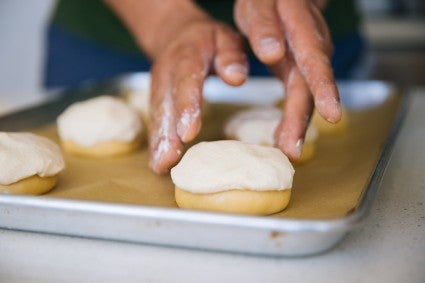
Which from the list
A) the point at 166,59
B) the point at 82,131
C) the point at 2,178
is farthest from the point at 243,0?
the point at 2,178

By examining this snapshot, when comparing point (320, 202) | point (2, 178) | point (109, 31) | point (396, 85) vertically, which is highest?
point (2, 178)

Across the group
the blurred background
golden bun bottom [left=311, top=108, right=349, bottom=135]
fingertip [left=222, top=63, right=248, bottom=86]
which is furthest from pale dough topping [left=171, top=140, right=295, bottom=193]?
the blurred background

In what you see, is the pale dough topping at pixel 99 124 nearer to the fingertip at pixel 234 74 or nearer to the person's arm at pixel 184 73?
the person's arm at pixel 184 73

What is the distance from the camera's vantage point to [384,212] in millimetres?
842

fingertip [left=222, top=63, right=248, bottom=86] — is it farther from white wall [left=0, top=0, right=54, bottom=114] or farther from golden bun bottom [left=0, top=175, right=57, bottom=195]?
white wall [left=0, top=0, right=54, bottom=114]

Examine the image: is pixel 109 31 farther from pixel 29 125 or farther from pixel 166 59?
pixel 166 59

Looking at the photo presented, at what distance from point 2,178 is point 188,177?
0.88ft

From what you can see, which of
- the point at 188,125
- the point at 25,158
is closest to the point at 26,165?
the point at 25,158

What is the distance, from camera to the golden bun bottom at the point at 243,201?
0.80 m

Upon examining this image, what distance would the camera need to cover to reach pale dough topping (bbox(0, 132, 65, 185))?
2.86ft

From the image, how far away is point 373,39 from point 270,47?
80.9 inches

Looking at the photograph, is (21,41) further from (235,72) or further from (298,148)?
(298,148)

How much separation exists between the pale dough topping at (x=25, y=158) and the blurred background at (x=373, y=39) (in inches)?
57.1

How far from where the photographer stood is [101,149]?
1162mm
